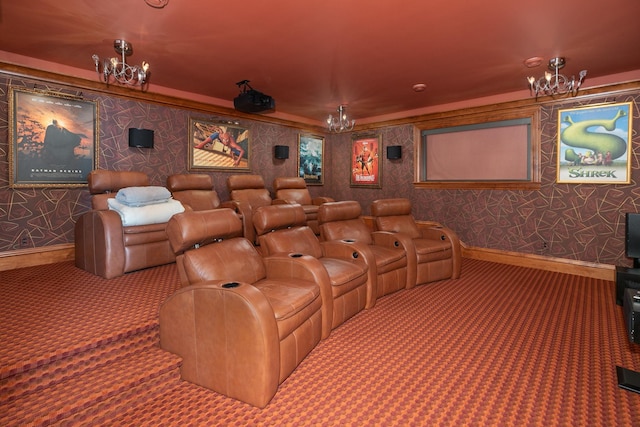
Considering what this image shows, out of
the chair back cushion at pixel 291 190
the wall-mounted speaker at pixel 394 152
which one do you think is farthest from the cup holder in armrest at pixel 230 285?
the wall-mounted speaker at pixel 394 152

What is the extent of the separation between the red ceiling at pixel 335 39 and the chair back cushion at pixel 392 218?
5.66ft

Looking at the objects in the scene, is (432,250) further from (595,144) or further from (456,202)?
(595,144)

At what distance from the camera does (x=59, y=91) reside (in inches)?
175

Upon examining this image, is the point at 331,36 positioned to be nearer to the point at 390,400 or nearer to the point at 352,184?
the point at 390,400

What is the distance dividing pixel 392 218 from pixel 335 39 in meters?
2.39

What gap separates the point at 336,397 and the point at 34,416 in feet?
5.16

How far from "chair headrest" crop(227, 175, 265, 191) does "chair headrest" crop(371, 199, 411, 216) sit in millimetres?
2545

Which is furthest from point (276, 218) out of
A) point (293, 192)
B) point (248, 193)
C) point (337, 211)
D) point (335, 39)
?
point (293, 192)

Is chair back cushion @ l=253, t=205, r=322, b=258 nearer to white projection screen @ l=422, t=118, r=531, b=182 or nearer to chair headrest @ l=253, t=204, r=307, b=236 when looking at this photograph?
chair headrest @ l=253, t=204, r=307, b=236

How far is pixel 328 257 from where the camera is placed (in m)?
3.64

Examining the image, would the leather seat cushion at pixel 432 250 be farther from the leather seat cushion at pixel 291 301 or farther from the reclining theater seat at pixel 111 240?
the reclining theater seat at pixel 111 240

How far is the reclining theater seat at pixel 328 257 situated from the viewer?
9.44 ft

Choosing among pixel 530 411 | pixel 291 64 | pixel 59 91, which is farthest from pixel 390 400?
pixel 59 91

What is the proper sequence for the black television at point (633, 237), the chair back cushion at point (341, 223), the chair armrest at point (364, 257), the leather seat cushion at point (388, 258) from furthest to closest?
the chair back cushion at point (341, 223) < the black television at point (633, 237) < the leather seat cushion at point (388, 258) < the chair armrest at point (364, 257)
